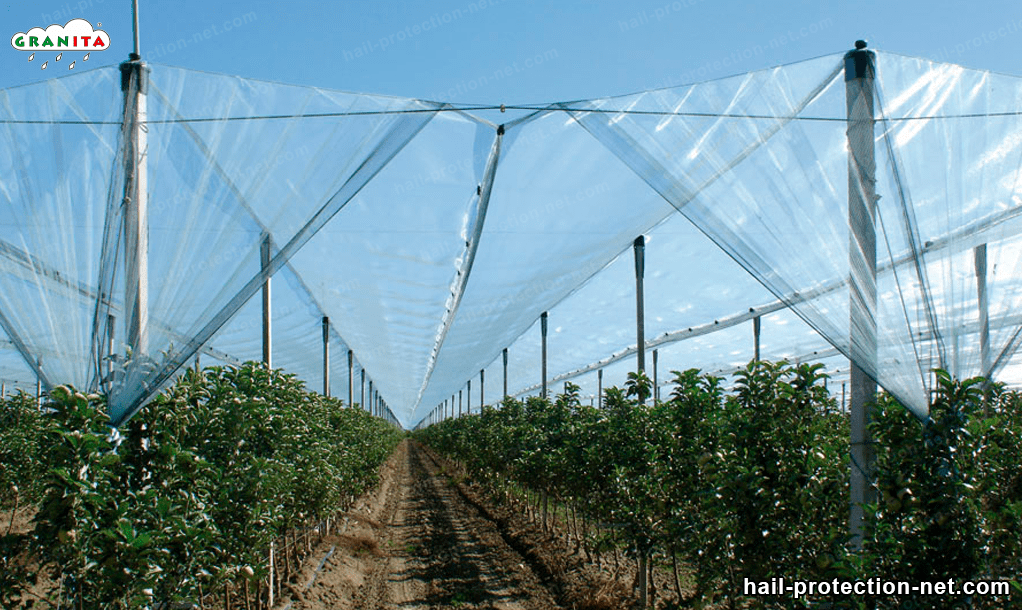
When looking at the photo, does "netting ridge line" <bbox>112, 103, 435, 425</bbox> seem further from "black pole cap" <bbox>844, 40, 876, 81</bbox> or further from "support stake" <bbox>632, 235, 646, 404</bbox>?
"support stake" <bbox>632, 235, 646, 404</bbox>

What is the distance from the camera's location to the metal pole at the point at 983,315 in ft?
12.6

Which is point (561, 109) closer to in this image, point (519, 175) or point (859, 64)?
point (519, 175)

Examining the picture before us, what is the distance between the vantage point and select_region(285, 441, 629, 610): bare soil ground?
8.00 metres

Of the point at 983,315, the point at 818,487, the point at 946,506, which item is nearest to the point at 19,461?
the point at 818,487

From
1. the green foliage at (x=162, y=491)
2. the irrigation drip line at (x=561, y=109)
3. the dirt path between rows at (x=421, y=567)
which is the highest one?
the irrigation drip line at (x=561, y=109)

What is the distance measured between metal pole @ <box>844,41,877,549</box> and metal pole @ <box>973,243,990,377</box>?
0.56m

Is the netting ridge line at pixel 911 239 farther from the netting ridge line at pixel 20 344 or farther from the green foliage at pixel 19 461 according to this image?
the green foliage at pixel 19 461

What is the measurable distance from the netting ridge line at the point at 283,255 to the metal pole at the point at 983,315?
13.7 feet

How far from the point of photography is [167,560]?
13.3ft

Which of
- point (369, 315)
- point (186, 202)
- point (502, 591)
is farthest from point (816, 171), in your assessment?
point (369, 315)

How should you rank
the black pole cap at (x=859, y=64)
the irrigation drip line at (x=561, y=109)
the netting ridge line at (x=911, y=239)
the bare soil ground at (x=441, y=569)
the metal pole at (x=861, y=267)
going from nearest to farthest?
1. the netting ridge line at (x=911, y=239)
2. the metal pole at (x=861, y=267)
3. the black pole cap at (x=859, y=64)
4. the irrigation drip line at (x=561, y=109)
5. the bare soil ground at (x=441, y=569)

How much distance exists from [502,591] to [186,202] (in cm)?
593

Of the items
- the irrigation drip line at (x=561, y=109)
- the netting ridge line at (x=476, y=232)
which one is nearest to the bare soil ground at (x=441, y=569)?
the netting ridge line at (x=476, y=232)

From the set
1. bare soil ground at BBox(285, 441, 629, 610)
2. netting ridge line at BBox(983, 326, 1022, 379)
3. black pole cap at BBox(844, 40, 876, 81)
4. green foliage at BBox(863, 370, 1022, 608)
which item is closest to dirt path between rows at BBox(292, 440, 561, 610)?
bare soil ground at BBox(285, 441, 629, 610)
